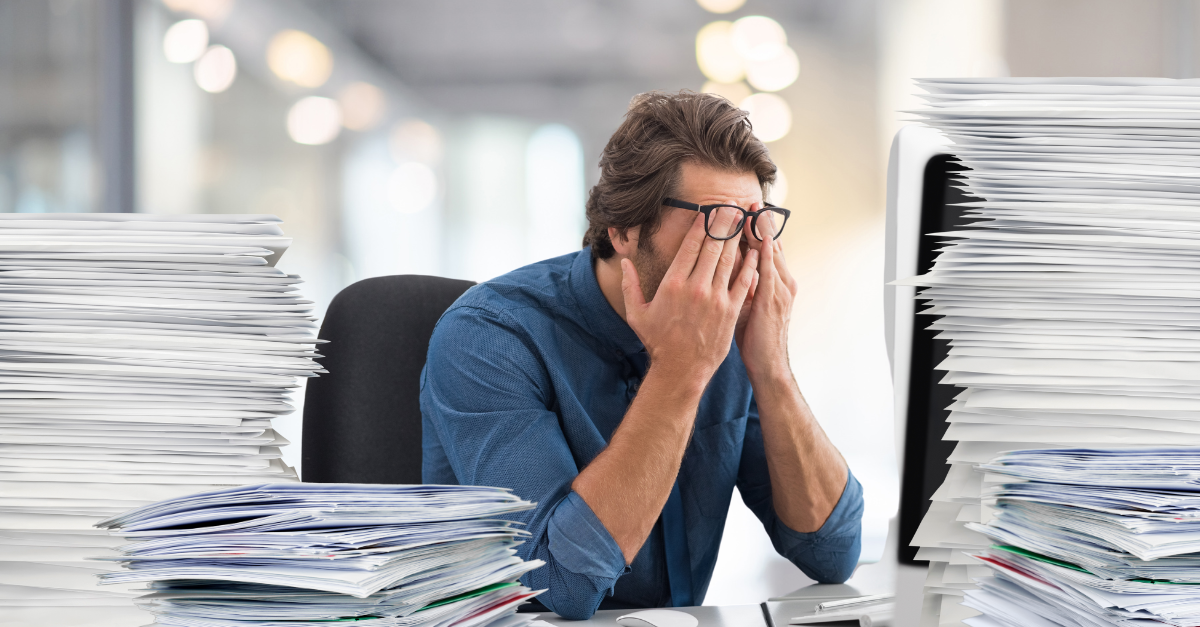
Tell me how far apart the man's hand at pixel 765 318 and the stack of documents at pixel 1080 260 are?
2.05 ft

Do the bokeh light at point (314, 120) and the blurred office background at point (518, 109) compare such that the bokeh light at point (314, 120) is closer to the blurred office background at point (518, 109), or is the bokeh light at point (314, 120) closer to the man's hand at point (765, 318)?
the blurred office background at point (518, 109)

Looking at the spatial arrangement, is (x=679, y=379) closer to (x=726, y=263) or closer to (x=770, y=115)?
(x=726, y=263)

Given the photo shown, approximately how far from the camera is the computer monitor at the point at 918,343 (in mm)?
704

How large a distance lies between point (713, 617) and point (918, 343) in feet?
1.24

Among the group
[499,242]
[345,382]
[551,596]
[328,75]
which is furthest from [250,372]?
[328,75]

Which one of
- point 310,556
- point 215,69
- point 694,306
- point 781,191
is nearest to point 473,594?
point 310,556

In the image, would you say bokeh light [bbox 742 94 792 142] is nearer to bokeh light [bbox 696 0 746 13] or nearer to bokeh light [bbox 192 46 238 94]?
bokeh light [bbox 696 0 746 13]

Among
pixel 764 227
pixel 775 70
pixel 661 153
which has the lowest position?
pixel 764 227

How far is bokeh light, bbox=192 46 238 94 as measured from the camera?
3061 millimetres

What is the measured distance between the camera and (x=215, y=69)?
10.1 feet

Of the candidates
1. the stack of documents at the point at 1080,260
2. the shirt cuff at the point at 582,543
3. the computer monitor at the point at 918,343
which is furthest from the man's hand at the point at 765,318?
the stack of documents at the point at 1080,260

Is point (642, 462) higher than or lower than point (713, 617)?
higher

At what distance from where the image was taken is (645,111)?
4.50 feet

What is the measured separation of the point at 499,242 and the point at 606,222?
1.69 meters
